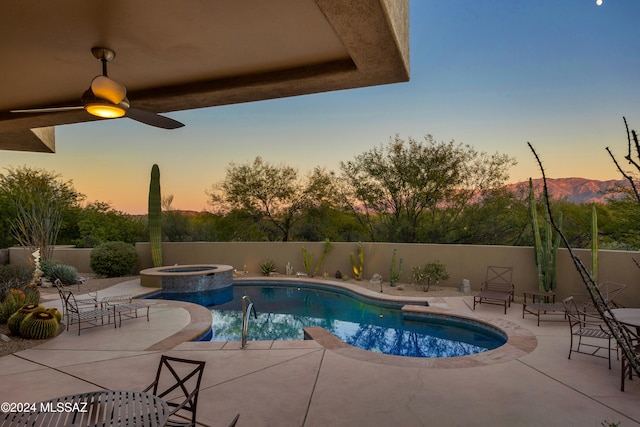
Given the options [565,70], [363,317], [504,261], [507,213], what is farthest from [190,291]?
[565,70]

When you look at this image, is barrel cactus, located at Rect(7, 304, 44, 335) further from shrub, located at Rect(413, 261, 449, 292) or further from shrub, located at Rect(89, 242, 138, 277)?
shrub, located at Rect(413, 261, 449, 292)

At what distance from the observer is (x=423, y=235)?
14.0m

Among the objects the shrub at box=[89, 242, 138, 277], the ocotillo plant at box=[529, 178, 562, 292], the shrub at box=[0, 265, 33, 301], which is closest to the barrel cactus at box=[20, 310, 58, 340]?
the shrub at box=[0, 265, 33, 301]

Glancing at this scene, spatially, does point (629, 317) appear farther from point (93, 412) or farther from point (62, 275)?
point (62, 275)

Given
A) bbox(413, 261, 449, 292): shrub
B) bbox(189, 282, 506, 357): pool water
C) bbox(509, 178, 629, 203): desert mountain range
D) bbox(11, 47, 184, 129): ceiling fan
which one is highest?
bbox(509, 178, 629, 203): desert mountain range

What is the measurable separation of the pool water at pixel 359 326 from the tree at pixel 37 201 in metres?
6.98

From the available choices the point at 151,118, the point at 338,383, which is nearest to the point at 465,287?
the point at 338,383

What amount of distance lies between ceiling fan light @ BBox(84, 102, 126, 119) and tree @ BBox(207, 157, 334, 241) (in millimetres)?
14103

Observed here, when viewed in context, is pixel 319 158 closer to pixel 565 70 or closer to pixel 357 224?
pixel 357 224

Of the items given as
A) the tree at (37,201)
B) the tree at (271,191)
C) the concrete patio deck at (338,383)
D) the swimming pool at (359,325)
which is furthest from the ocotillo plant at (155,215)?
the concrete patio deck at (338,383)

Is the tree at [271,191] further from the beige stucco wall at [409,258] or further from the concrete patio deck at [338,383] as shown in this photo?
the concrete patio deck at [338,383]

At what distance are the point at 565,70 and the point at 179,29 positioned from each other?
12545mm

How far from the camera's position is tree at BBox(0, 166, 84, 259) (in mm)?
11289

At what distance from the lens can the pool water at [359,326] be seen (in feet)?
19.6
